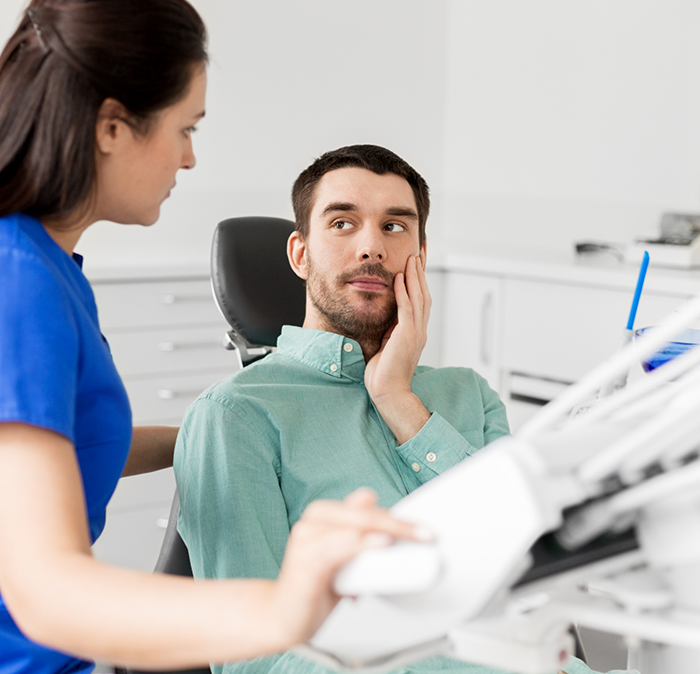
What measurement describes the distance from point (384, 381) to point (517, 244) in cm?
248

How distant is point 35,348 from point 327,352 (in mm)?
692

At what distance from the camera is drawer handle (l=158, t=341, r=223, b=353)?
2.67 metres

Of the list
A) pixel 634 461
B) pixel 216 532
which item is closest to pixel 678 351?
pixel 216 532

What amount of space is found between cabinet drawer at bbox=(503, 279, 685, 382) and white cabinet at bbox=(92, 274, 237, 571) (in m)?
0.99

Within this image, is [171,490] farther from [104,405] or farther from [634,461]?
[634,461]

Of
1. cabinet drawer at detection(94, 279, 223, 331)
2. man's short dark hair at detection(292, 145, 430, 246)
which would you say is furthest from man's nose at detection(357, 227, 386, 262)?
cabinet drawer at detection(94, 279, 223, 331)

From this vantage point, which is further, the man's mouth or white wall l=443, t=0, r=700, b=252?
white wall l=443, t=0, r=700, b=252

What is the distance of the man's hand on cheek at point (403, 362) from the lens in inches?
50.4

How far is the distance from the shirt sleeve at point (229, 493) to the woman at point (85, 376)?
211 mm

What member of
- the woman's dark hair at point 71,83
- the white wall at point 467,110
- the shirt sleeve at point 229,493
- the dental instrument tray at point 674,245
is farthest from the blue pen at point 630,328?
the white wall at point 467,110

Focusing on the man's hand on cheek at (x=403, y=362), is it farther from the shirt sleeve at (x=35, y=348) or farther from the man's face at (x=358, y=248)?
the shirt sleeve at (x=35, y=348)

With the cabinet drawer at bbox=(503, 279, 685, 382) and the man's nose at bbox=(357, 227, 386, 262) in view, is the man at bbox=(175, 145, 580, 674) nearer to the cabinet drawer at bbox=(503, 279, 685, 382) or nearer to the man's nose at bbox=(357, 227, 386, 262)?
the man's nose at bbox=(357, 227, 386, 262)

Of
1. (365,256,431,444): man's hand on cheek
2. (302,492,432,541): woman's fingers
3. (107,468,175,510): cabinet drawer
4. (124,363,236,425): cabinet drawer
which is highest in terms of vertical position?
(302,492,432,541): woman's fingers

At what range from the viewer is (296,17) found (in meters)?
3.36
